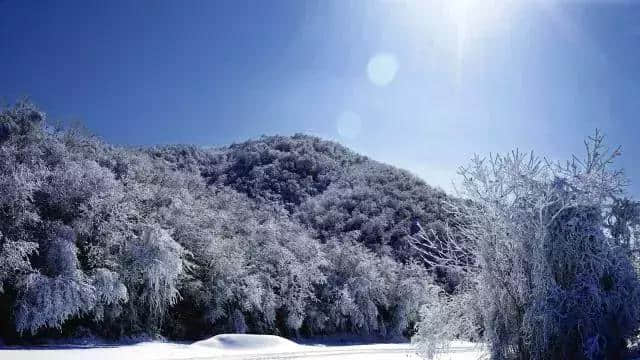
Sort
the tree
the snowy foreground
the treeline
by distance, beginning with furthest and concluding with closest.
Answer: the treeline < the snowy foreground < the tree

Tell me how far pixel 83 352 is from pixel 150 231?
23.0 feet

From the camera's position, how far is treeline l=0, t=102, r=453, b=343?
63.3 ft

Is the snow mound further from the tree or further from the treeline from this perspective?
the tree

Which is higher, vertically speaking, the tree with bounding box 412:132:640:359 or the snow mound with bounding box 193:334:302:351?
the tree with bounding box 412:132:640:359

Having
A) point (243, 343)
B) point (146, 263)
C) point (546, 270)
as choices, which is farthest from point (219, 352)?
point (546, 270)

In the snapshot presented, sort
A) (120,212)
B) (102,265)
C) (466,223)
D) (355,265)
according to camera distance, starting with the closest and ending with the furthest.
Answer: (466,223), (102,265), (120,212), (355,265)

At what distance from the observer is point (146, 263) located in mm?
22656

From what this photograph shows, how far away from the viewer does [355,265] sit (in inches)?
1531

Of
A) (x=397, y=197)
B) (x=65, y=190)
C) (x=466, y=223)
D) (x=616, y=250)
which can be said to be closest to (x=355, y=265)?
(x=65, y=190)

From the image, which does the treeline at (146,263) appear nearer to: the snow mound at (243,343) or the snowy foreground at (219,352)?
the snowy foreground at (219,352)

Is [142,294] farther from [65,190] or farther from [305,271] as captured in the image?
[305,271]

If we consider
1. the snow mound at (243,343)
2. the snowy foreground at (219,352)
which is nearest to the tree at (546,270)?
the snowy foreground at (219,352)

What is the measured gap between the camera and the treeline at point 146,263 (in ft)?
63.3

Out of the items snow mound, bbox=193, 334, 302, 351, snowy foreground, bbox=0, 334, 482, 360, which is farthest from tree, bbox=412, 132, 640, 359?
snow mound, bbox=193, 334, 302, 351
